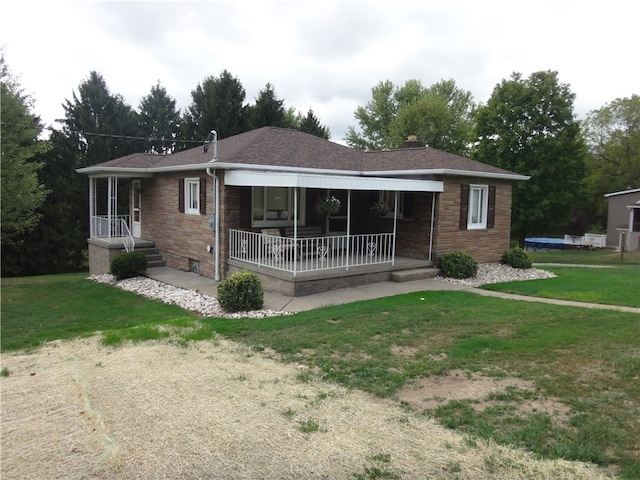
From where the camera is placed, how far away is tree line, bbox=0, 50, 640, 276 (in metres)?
17.0

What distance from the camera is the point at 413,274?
1227 cm

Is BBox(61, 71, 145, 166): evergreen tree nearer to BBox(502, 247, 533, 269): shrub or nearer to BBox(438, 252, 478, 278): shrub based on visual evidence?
BBox(438, 252, 478, 278): shrub

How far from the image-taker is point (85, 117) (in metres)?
29.1

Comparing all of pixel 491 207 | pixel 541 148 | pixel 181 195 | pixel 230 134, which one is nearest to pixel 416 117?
pixel 541 148

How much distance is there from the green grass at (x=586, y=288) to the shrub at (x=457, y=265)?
32.5 inches

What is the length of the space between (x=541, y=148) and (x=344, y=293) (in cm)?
2004

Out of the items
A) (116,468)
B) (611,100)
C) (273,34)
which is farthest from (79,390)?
(611,100)

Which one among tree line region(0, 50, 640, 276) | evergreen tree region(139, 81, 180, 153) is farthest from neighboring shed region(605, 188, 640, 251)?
evergreen tree region(139, 81, 180, 153)

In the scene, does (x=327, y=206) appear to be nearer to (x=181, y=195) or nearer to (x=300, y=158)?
(x=300, y=158)

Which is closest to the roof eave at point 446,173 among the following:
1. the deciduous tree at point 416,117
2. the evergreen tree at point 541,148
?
the evergreen tree at point 541,148

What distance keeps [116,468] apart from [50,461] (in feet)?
1.88

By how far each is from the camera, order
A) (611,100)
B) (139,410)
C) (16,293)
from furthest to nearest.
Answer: (611,100), (16,293), (139,410)

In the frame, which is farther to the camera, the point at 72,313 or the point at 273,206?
the point at 273,206

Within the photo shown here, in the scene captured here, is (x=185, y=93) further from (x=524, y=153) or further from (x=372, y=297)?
(x=372, y=297)
